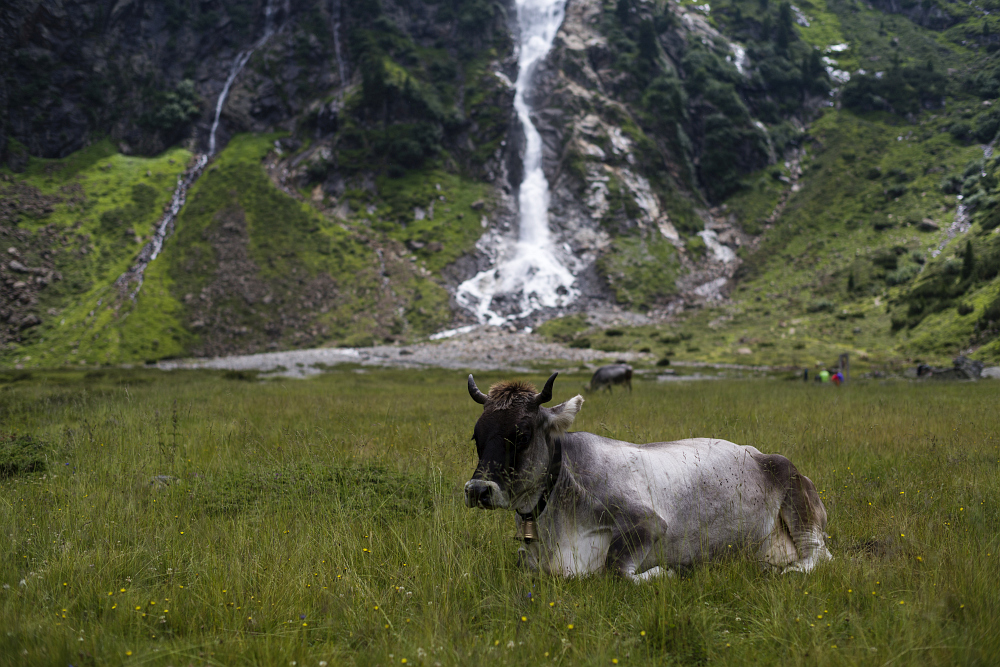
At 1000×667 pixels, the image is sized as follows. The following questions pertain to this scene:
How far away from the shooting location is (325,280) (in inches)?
2367

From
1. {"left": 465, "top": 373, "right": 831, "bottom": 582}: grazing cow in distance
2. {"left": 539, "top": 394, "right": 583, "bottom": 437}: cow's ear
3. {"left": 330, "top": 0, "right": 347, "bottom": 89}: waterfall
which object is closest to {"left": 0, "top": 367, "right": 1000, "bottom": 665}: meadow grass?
{"left": 465, "top": 373, "right": 831, "bottom": 582}: grazing cow in distance

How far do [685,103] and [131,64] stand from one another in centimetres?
9492

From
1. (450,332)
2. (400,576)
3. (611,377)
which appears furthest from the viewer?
(450,332)

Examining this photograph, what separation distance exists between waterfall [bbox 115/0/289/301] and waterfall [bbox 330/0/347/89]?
28.5 ft

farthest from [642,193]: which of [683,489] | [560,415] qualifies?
[560,415]

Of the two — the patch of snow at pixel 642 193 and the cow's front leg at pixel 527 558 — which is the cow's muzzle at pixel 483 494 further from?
the patch of snow at pixel 642 193

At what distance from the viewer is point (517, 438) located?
11.8 ft

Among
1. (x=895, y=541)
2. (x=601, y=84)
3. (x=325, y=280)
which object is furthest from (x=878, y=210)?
(x=895, y=541)

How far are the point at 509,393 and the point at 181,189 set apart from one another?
8432cm

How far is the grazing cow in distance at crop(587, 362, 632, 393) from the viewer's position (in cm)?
1925

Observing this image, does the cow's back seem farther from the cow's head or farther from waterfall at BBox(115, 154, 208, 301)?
waterfall at BBox(115, 154, 208, 301)

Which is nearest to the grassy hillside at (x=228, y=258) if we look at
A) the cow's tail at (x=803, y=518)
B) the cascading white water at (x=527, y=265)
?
the cascading white water at (x=527, y=265)

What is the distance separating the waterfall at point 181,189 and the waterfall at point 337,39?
868cm

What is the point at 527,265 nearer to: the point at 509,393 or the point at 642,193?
the point at 642,193
